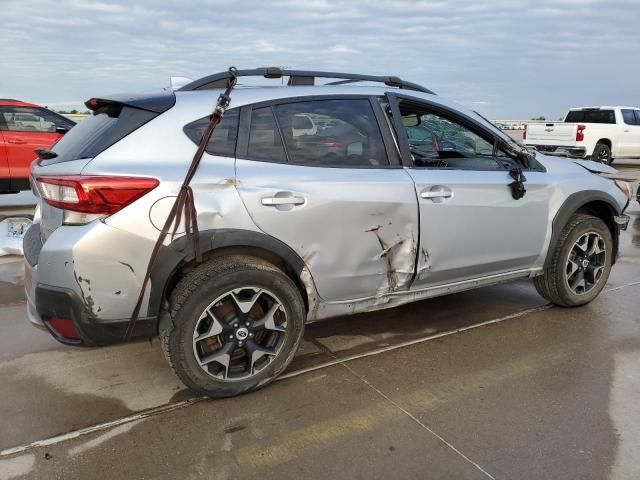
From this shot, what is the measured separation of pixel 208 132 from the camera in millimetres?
2912

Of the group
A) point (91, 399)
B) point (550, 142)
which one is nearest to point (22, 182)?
point (91, 399)

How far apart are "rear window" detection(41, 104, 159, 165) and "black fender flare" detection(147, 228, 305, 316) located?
2.07ft

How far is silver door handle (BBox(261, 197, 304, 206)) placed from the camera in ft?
9.66

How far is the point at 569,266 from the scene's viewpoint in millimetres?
4352

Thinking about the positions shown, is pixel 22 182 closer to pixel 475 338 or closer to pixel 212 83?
pixel 212 83

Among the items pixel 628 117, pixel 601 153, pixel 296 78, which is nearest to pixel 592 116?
pixel 628 117

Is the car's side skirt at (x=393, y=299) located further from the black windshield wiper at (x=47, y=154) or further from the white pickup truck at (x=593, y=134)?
the white pickup truck at (x=593, y=134)

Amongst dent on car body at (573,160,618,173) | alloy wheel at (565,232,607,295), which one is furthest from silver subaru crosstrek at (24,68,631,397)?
dent on car body at (573,160,618,173)

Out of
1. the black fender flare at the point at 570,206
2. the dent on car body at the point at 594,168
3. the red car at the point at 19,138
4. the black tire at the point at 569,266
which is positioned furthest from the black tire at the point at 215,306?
the red car at the point at 19,138

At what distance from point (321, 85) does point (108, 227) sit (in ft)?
5.25

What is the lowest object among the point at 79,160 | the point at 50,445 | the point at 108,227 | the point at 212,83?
the point at 50,445

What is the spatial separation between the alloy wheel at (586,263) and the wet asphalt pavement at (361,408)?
37 centimetres

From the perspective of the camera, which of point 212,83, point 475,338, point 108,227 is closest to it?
point 108,227

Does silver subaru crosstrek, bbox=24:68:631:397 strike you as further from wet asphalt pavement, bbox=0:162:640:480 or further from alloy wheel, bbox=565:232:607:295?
alloy wheel, bbox=565:232:607:295
